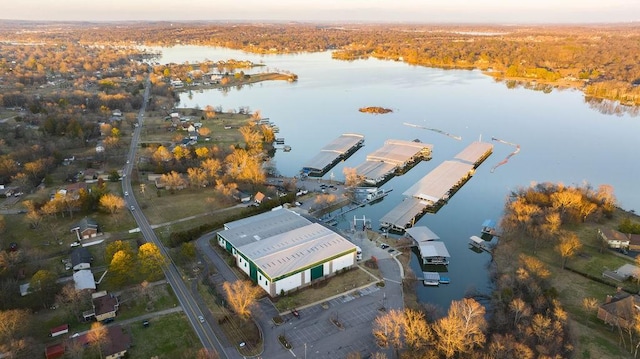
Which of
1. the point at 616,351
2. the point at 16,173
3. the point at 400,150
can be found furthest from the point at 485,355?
the point at 16,173

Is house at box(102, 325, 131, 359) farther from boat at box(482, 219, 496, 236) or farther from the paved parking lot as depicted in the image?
boat at box(482, 219, 496, 236)

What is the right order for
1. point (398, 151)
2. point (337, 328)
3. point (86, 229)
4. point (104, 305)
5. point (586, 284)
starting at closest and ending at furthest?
point (337, 328) < point (104, 305) < point (586, 284) < point (86, 229) < point (398, 151)

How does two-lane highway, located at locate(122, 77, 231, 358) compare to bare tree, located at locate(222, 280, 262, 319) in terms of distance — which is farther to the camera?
bare tree, located at locate(222, 280, 262, 319)

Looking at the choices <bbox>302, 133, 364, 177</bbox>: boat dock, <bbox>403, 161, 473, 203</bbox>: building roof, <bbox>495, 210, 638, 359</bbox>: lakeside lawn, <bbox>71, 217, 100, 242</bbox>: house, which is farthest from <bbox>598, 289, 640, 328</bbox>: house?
<bbox>71, 217, 100, 242</bbox>: house

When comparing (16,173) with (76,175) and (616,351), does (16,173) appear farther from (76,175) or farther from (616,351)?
(616,351)

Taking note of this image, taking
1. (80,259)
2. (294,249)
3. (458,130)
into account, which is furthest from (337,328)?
(458,130)

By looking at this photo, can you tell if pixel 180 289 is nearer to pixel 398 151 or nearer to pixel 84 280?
pixel 84 280
